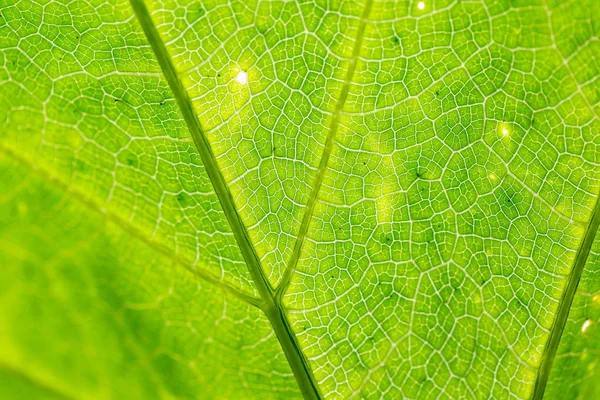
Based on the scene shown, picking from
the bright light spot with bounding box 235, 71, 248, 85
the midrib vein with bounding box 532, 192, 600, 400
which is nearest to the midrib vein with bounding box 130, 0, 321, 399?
the bright light spot with bounding box 235, 71, 248, 85

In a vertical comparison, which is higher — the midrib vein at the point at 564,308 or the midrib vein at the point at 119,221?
the midrib vein at the point at 564,308

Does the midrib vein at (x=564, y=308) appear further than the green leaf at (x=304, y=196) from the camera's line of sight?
Yes

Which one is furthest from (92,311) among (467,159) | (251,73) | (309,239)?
(467,159)

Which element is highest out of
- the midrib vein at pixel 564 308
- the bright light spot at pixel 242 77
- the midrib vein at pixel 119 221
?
the bright light spot at pixel 242 77

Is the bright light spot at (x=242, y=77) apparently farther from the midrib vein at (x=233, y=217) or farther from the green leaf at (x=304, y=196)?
the midrib vein at (x=233, y=217)

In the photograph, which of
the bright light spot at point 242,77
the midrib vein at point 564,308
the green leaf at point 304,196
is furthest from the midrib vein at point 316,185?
the midrib vein at point 564,308

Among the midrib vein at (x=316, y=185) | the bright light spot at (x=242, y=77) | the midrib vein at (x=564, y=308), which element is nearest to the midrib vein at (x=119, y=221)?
the midrib vein at (x=316, y=185)

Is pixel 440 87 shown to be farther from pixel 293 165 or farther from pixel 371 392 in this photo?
pixel 371 392
